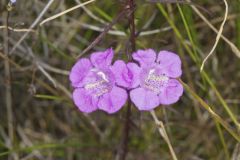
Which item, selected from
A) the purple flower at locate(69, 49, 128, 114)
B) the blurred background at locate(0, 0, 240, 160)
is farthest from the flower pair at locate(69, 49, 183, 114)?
the blurred background at locate(0, 0, 240, 160)

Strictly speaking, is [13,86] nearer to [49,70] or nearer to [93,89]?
[49,70]

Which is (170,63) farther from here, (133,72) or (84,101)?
(84,101)

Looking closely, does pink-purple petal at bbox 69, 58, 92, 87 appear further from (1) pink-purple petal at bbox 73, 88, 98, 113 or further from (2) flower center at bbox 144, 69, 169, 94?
(2) flower center at bbox 144, 69, 169, 94

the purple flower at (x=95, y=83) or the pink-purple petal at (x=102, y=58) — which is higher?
the pink-purple petal at (x=102, y=58)

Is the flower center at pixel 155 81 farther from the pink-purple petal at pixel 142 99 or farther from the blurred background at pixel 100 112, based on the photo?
the blurred background at pixel 100 112

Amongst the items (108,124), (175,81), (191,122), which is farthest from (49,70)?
(175,81)

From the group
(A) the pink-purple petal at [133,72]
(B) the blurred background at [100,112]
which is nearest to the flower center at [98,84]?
(A) the pink-purple petal at [133,72]
